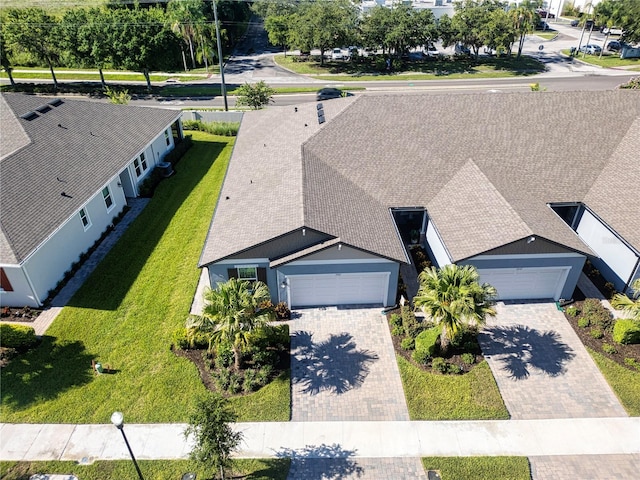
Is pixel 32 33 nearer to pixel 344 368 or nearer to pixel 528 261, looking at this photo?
pixel 344 368

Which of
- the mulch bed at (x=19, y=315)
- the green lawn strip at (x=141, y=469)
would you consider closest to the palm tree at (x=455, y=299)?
the green lawn strip at (x=141, y=469)

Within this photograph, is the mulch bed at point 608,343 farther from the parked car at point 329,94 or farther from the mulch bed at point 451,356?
the parked car at point 329,94

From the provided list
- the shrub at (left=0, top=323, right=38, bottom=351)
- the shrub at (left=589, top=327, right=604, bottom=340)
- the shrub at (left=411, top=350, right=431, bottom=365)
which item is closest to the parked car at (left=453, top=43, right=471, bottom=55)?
the shrub at (left=589, top=327, right=604, bottom=340)

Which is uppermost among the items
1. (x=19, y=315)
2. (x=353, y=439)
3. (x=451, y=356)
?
(x=19, y=315)

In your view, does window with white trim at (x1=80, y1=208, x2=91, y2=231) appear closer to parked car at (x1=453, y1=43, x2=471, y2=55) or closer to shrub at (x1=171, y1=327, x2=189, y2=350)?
shrub at (x1=171, y1=327, x2=189, y2=350)

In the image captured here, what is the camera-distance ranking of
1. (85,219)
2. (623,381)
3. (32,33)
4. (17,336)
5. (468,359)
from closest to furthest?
(623,381)
(468,359)
(17,336)
(85,219)
(32,33)

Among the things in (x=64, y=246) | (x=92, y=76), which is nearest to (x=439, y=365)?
(x=64, y=246)

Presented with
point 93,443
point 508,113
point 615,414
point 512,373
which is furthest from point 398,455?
point 508,113
